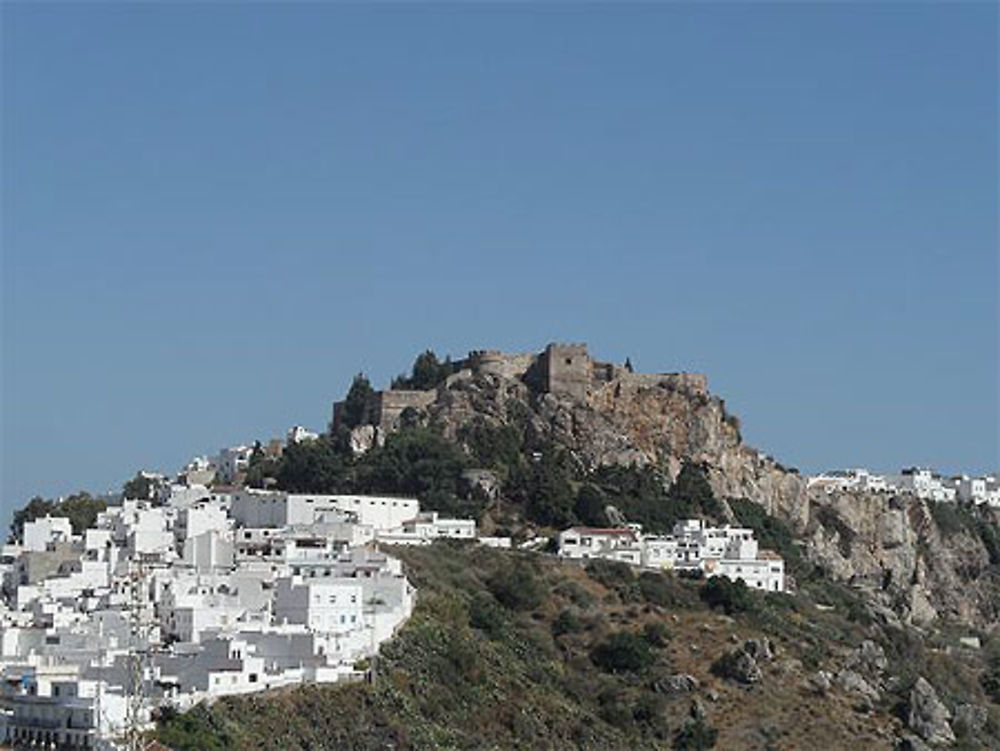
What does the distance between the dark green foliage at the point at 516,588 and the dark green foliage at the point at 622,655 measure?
8.23 ft

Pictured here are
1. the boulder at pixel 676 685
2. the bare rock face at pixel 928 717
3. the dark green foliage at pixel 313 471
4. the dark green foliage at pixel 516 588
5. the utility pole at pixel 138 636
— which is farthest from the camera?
the dark green foliage at pixel 313 471

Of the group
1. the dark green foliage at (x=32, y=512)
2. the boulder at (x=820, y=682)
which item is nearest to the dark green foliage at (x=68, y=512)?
the dark green foliage at (x=32, y=512)

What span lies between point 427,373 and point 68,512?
18121 millimetres

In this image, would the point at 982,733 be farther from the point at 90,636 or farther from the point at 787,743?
the point at 90,636

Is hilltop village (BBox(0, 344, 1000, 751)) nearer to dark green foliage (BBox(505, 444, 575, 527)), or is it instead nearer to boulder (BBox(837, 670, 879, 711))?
dark green foliage (BBox(505, 444, 575, 527))

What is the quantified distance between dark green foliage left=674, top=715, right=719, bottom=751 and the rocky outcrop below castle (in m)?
18.6

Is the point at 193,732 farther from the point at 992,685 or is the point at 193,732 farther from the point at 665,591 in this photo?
the point at 992,685

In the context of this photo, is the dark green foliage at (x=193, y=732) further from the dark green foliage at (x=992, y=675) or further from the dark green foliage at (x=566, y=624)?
the dark green foliage at (x=992, y=675)

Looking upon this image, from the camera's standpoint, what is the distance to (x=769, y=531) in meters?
76.5

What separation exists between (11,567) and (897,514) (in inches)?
1709

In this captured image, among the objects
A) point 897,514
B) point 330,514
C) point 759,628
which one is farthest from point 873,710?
point 897,514

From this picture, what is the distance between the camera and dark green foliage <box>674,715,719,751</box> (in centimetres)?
5576

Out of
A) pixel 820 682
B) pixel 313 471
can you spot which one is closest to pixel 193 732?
pixel 820 682

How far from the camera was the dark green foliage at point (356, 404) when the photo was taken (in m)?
77.4
